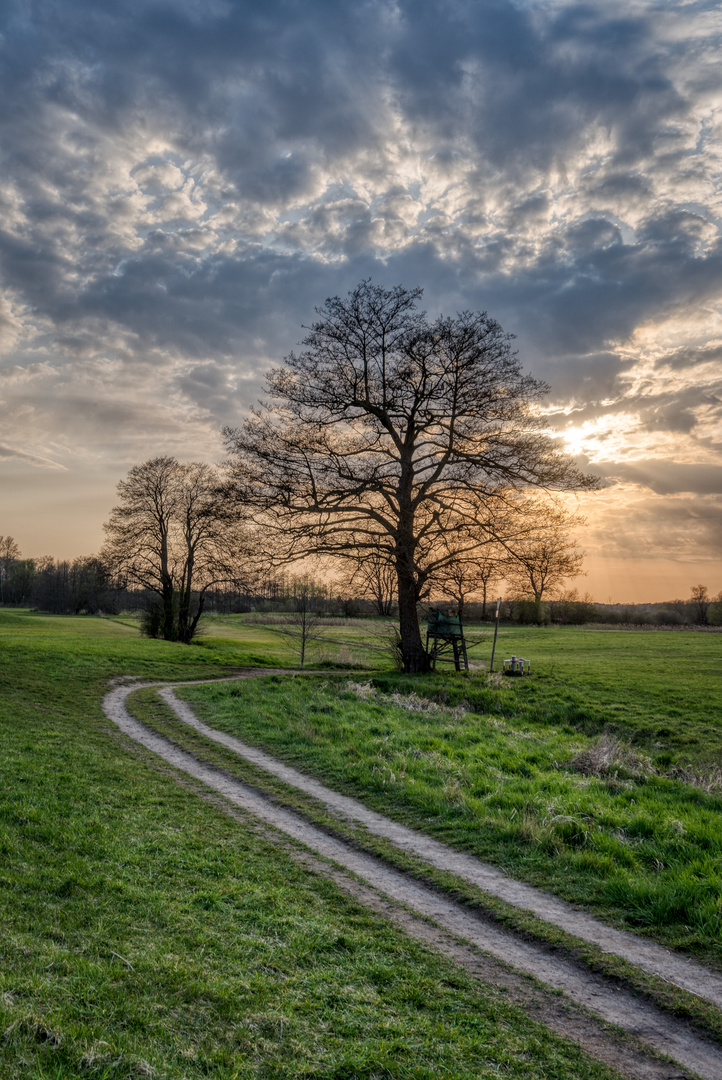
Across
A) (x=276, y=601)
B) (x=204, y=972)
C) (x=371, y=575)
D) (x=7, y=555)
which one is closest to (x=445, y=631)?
(x=371, y=575)

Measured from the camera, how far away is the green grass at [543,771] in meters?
6.23

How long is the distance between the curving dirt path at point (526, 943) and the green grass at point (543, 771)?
0.33 meters

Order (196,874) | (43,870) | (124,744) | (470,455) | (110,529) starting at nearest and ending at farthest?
1. (43,870)
2. (196,874)
3. (124,744)
4. (470,455)
5. (110,529)

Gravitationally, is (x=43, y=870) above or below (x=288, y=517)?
below

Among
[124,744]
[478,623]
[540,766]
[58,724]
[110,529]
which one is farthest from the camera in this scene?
[478,623]

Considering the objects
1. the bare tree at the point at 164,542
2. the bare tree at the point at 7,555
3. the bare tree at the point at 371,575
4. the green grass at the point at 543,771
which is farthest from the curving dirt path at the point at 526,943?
the bare tree at the point at 7,555

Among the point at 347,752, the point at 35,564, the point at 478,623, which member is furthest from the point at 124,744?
the point at 35,564

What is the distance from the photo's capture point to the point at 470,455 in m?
20.0

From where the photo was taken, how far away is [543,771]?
34.2ft

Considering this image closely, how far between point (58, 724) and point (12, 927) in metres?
9.55

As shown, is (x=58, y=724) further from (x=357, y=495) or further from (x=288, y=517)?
(x=357, y=495)

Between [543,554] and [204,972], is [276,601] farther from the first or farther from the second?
[204,972]

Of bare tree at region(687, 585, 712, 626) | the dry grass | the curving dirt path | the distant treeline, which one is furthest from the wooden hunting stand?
bare tree at region(687, 585, 712, 626)

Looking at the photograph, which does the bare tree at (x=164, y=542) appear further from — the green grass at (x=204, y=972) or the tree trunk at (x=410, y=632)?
the green grass at (x=204, y=972)
